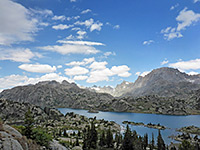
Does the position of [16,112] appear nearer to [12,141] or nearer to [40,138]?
[40,138]

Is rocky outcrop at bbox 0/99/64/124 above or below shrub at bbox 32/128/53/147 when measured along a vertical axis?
below

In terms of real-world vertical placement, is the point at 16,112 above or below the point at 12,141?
below

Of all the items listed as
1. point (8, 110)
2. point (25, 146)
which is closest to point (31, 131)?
point (25, 146)

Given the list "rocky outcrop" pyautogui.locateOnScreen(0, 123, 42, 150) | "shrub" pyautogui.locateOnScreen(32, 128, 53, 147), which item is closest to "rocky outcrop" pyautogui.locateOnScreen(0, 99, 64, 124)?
"shrub" pyautogui.locateOnScreen(32, 128, 53, 147)

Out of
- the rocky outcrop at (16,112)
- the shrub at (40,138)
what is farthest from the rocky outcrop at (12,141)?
the rocky outcrop at (16,112)

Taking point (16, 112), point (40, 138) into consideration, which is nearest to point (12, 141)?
point (40, 138)

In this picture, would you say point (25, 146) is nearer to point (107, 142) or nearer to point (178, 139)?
point (107, 142)

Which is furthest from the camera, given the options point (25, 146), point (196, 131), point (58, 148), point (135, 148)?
point (196, 131)

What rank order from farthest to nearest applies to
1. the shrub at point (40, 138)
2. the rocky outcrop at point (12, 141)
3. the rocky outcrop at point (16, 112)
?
the rocky outcrop at point (16, 112), the shrub at point (40, 138), the rocky outcrop at point (12, 141)

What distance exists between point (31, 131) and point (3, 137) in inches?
311

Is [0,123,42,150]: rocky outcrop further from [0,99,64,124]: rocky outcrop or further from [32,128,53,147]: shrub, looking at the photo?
[0,99,64,124]: rocky outcrop

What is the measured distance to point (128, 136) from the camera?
7681cm

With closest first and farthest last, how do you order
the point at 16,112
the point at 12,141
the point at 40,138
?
1. the point at 12,141
2. the point at 40,138
3. the point at 16,112

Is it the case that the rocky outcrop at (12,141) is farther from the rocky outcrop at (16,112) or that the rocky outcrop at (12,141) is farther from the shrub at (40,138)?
the rocky outcrop at (16,112)
